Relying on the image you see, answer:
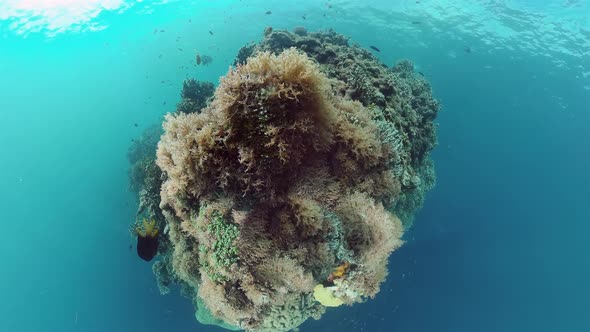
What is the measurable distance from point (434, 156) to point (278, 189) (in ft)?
61.1

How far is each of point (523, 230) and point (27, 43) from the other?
47.6 meters

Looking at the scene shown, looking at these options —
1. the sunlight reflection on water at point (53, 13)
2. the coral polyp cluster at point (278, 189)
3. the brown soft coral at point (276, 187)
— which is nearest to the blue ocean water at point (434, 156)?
the sunlight reflection on water at point (53, 13)

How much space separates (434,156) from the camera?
68.7 feet

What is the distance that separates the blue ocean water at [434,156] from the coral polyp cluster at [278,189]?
11.5m

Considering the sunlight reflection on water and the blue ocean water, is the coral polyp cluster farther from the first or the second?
the sunlight reflection on water

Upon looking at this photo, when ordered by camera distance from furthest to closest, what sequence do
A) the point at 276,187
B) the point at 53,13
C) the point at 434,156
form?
the point at 53,13, the point at 434,156, the point at 276,187

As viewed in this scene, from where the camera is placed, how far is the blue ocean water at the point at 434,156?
1878 cm

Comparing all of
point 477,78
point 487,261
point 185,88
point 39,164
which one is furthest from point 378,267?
point 39,164

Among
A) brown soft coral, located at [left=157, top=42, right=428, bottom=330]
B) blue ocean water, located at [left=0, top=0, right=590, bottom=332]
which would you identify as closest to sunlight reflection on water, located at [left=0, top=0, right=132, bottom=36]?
blue ocean water, located at [left=0, top=0, right=590, bottom=332]

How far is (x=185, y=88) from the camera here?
13.9 metres

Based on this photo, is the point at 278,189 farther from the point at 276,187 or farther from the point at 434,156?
the point at 434,156

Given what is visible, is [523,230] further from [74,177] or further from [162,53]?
[162,53]

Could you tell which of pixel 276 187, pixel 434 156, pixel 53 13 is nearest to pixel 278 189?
pixel 276 187

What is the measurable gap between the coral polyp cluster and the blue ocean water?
1150 cm
